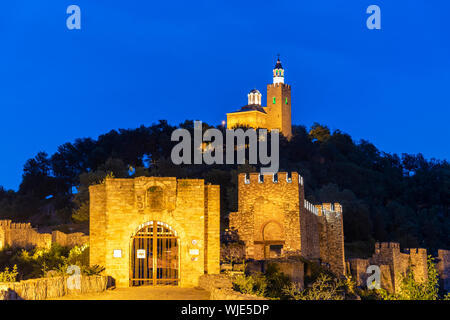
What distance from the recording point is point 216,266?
21.8 meters

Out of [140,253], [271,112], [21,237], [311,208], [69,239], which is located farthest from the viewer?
[271,112]

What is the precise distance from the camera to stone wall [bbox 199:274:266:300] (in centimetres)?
1338

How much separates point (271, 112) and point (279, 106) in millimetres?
1178

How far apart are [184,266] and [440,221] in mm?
45529

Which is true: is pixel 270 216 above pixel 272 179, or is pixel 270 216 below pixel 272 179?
below

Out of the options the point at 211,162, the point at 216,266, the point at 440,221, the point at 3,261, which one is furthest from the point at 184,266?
the point at 440,221

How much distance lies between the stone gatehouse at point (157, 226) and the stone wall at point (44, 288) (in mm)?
2526

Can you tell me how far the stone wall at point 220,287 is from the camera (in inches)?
527

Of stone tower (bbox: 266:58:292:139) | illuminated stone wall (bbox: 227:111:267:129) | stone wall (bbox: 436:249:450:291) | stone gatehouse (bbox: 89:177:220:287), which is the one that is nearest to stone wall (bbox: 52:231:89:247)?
stone gatehouse (bbox: 89:177:220:287)

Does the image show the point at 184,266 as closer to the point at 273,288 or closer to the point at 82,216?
the point at 273,288

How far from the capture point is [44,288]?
52.3 ft

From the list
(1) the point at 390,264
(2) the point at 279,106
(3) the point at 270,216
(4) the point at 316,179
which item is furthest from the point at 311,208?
(2) the point at 279,106

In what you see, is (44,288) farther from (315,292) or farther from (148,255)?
(315,292)

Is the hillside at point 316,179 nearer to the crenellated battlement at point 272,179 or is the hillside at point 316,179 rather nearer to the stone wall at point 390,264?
the stone wall at point 390,264
